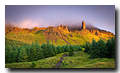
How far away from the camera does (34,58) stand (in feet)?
79.7

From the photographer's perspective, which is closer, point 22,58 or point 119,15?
point 119,15

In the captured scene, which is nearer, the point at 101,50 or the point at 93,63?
the point at 93,63

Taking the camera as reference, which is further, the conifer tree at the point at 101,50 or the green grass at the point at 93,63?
the conifer tree at the point at 101,50

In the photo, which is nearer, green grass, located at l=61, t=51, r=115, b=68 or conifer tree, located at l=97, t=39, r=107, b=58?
green grass, located at l=61, t=51, r=115, b=68

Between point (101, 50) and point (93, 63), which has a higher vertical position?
point (101, 50)

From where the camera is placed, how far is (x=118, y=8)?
13.3 m
